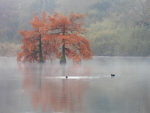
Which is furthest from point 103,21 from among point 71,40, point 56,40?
point 71,40

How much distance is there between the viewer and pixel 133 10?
279 feet

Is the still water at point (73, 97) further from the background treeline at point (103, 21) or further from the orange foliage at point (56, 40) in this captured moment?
the background treeline at point (103, 21)

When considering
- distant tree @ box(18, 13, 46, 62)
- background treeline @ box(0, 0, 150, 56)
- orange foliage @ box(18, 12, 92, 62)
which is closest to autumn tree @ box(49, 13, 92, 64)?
orange foliage @ box(18, 12, 92, 62)

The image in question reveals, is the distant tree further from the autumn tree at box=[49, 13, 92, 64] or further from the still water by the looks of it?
the still water

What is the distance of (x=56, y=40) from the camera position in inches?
1932

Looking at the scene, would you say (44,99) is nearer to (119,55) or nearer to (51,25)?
(51,25)

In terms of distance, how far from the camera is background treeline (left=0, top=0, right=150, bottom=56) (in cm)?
7499

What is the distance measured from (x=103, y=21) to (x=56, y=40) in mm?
38433

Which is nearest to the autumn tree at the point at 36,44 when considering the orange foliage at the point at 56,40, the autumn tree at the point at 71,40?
the orange foliage at the point at 56,40

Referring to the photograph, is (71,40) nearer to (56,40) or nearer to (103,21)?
(56,40)

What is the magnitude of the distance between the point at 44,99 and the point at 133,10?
67250 mm

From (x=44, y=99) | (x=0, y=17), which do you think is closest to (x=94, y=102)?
(x=44, y=99)

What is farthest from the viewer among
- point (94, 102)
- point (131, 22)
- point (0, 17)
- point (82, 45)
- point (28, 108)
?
point (0, 17)

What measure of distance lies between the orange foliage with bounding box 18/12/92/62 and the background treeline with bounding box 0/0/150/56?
24.8 m
